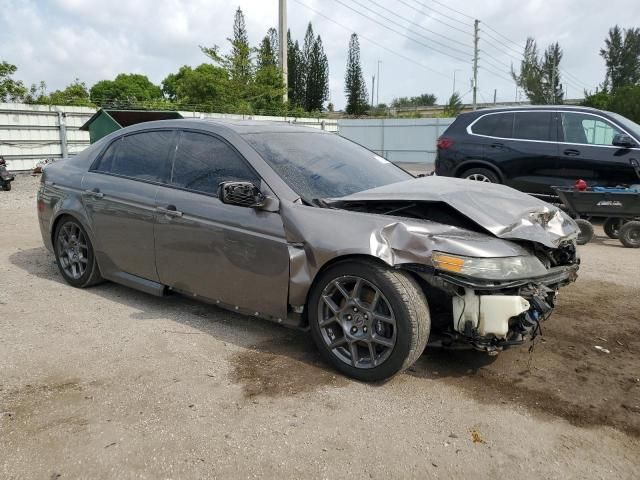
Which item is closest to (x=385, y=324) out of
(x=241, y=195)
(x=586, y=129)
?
(x=241, y=195)

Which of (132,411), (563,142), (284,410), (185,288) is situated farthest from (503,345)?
(563,142)

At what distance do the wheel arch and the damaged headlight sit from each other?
21.0 feet

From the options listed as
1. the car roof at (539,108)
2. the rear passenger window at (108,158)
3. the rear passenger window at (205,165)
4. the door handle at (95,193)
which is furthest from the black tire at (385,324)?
the car roof at (539,108)

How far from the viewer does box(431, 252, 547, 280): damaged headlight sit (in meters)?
3.14

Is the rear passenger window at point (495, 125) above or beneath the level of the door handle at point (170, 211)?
above

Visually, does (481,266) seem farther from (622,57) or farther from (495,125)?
(622,57)

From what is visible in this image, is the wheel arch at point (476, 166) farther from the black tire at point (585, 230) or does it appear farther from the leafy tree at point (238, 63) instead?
the leafy tree at point (238, 63)

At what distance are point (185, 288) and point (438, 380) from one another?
205 centimetres

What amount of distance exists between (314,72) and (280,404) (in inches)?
2453

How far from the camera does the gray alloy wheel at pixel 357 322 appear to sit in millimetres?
3348

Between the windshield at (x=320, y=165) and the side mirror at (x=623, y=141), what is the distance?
17.3ft

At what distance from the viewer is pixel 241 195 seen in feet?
12.3

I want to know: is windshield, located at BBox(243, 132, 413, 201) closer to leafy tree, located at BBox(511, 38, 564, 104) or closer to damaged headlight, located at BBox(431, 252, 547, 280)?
damaged headlight, located at BBox(431, 252, 547, 280)

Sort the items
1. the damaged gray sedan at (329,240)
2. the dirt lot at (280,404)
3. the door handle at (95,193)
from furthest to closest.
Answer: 1. the door handle at (95,193)
2. the damaged gray sedan at (329,240)
3. the dirt lot at (280,404)
